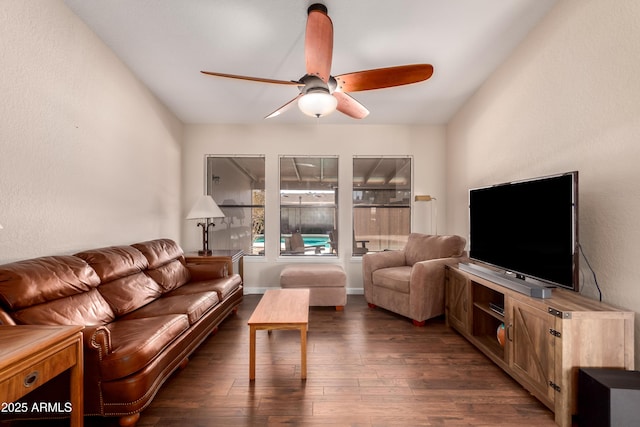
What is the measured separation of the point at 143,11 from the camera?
220 centimetres

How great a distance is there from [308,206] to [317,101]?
8.66ft

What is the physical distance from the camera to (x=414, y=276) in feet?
10.1

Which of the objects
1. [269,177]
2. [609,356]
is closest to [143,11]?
[269,177]

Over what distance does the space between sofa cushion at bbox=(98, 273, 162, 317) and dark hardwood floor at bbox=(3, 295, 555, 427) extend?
2.14 ft

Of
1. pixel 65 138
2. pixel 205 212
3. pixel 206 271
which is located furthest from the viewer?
pixel 205 212

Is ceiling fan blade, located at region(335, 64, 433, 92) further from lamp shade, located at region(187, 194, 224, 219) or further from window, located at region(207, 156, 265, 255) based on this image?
window, located at region(207, 156, 265, 255)

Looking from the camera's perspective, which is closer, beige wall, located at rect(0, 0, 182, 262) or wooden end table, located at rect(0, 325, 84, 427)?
wooden end table, located at rect(0, 325, 84, 427)

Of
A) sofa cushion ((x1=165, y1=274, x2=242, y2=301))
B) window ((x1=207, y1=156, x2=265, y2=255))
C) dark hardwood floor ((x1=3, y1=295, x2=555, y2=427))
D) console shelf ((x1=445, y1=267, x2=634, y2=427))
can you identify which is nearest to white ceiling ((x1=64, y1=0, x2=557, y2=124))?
window ((x1=207, y1=156, x2=265, y2=255))

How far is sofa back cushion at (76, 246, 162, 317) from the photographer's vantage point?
2209mm

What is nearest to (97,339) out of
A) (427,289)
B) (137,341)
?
(137,341)

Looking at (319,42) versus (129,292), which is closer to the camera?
(319,42)

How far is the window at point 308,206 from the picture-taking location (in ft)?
15.0

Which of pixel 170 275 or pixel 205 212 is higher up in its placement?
pixel 205 212

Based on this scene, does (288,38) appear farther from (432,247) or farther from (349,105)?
(432,247)
